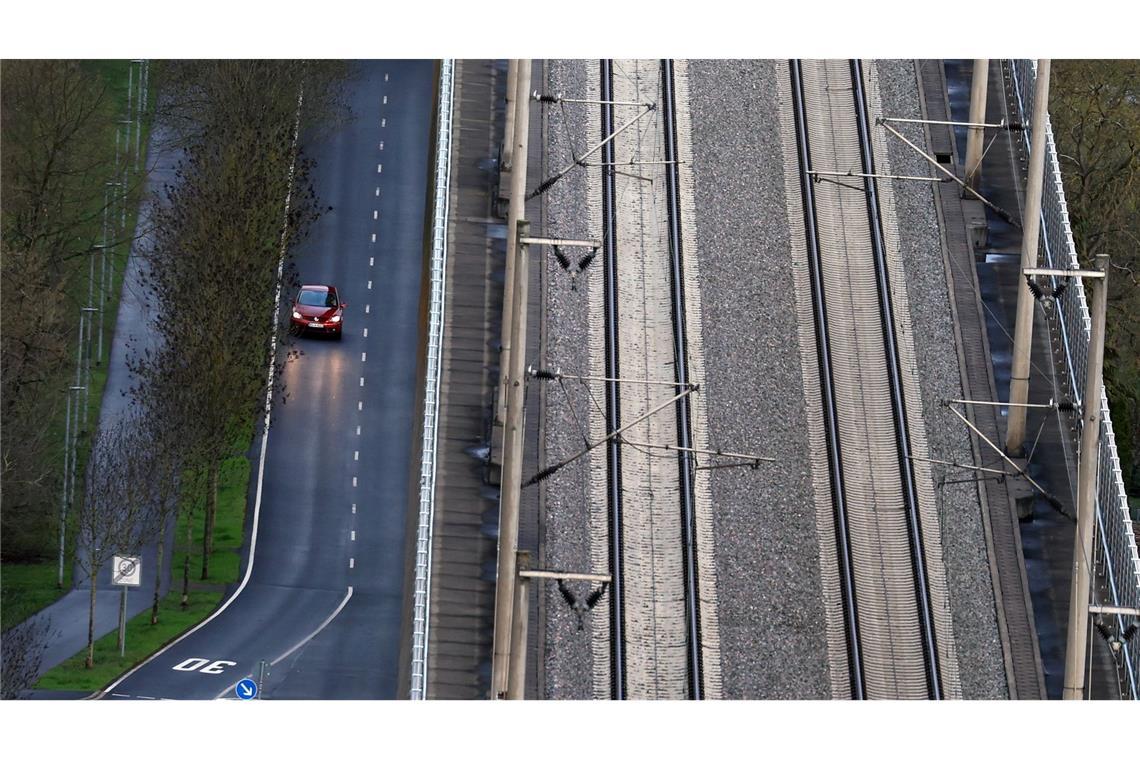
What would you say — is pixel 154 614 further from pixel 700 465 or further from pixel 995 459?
pixel 995 459

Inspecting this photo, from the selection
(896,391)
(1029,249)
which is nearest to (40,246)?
(896,391)

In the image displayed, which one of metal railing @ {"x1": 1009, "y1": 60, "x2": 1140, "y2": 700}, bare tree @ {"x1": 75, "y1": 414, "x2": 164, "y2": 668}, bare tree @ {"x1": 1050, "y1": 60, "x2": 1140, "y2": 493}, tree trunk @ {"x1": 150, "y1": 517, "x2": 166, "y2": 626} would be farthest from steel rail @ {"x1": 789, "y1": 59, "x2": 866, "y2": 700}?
tree trunk @ {"x1": 150, "y1": 517, "x2": 166, "y2": 626}

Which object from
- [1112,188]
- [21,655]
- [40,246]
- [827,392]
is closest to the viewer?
[827,392]

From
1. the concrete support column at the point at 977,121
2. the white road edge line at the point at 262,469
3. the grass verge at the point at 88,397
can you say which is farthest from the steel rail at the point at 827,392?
the grass verge at the point at 88,397

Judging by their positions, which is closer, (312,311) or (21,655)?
(21,655)

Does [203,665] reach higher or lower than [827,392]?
lower

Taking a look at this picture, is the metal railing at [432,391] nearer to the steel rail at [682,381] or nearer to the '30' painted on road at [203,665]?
the steel rail at [682,381]

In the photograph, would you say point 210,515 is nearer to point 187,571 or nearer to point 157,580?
point 187,571
